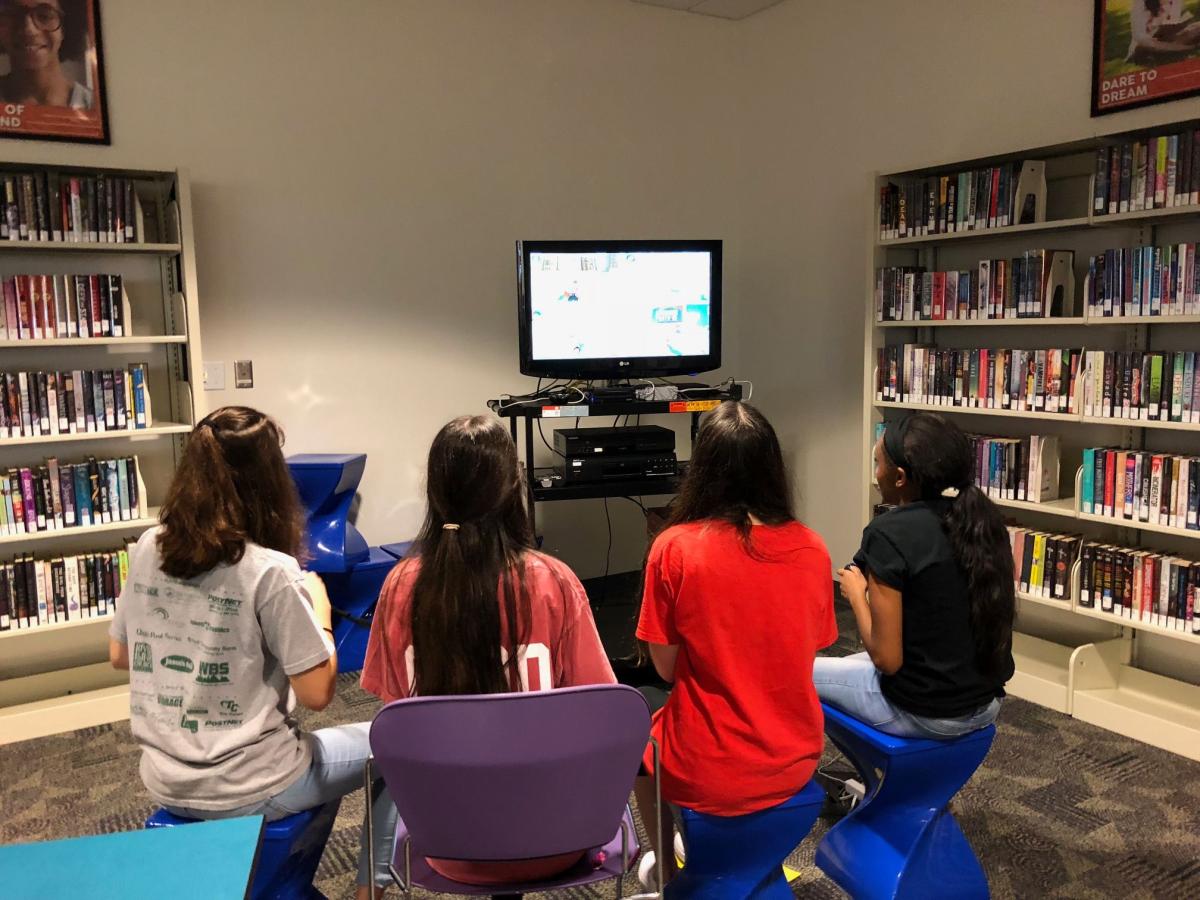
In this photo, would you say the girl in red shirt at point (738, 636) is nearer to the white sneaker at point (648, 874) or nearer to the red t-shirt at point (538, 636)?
the red t-shirt at point (538, 636)

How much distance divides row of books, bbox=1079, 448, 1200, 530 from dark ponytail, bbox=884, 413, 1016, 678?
1.32 m

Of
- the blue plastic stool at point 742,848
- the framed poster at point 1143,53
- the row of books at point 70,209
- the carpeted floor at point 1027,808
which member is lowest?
the carpeted floor at point 1027,808

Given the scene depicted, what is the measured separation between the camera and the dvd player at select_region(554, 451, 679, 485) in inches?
139

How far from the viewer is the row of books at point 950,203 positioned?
3.26 metres

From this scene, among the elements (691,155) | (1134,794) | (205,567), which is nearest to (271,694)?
(205,567)

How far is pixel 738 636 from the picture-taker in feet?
5.46

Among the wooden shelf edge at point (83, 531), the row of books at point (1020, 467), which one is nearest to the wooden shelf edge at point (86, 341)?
the wooden shelf edge at point (83, 531)

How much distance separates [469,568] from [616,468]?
205cm

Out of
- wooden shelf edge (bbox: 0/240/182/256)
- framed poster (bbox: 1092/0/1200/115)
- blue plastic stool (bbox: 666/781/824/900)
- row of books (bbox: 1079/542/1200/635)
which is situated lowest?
blue plastic stool (bbox: 666/781/824/900)

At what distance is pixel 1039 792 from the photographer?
260cm

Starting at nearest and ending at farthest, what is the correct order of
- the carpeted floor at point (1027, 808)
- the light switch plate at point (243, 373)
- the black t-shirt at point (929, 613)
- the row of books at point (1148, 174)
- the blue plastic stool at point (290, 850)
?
the blue plastic stool at point (290, 850) → the black t-shirt at point (929, 613) → the carpeted floor at point (1027, 808) → the row of books at point (1148, 174) → the light switch plate at point (243, 373)

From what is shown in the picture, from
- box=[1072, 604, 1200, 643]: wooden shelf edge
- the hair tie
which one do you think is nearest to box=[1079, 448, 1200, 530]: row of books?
box=[1072, 604, 1200, 643]: wooden shelf edge

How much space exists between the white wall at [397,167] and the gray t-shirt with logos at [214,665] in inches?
87.1

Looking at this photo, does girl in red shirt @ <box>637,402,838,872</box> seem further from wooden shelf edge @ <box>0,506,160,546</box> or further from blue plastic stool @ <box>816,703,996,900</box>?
wooden shelf edge @ <box>0,506,160,546</box>
